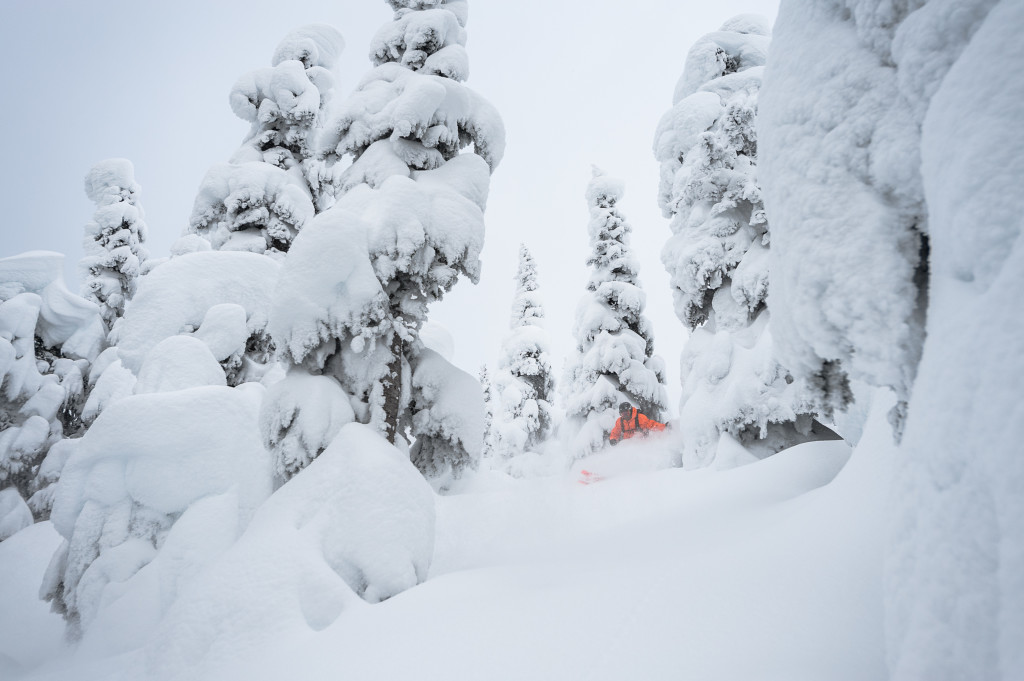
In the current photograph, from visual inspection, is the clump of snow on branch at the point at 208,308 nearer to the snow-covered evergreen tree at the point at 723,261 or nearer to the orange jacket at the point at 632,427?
the snow-covered evergreen tree at the point at 723,261

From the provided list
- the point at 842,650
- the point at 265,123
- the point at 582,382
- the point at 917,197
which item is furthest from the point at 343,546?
the point at 265,123

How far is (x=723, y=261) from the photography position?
393 inches

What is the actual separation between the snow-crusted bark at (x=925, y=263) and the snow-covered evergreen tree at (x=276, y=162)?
44.4 feet

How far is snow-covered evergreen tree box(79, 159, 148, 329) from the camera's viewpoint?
18.7 metres

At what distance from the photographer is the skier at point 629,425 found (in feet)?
47.4

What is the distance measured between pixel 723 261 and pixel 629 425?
6.37 meters

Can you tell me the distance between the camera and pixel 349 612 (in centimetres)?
421

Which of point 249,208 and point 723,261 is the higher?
point 723,261

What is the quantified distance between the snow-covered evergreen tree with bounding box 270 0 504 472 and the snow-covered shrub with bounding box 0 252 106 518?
15.0 meters

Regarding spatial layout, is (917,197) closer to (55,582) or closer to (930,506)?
(930,506)

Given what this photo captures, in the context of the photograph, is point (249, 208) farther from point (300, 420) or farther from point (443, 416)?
point (443, 416)

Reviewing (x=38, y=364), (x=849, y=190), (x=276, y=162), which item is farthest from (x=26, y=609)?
(x=849, y=190)

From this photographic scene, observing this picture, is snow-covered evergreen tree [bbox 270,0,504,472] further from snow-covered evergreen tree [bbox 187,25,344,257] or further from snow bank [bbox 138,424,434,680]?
snow-covered evergreen tree [bbox 187,25,344,257]

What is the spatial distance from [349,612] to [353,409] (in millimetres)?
2616
